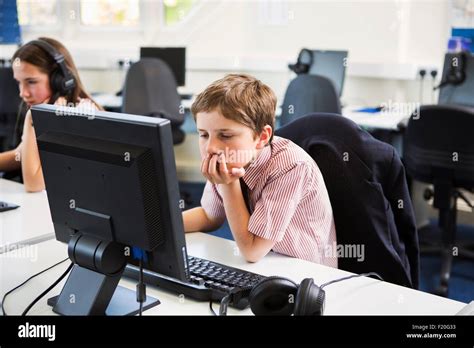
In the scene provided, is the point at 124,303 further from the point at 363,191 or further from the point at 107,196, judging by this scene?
the point at 363,191

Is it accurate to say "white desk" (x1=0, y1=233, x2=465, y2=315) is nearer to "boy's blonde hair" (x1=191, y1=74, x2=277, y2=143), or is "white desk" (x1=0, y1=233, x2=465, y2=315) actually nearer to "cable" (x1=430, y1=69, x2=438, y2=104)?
"boy's blonde hair" (x1=191, y1=74, x2=277, y2=143)

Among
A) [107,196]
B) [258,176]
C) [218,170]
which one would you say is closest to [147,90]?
[258,176]

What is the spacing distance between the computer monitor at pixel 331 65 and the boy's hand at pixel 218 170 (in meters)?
Result: 2.75

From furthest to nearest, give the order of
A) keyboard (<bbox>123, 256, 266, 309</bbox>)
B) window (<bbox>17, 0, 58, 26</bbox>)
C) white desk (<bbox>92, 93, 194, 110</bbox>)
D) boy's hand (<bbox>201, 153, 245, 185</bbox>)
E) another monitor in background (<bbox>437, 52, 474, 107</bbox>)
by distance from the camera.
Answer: window (<bbox>17, 0, 58, 26</bbox>), white desk (<bbox>92, 93, 194, 110</bbox>), another monitor in background (<bbox>437, 52, 474, 107</bbox>), boy's hand (<bbox>201, 153, 245, 185</bbox>), keyboard (<bbox>123, 256, 266, 309</bbox>)

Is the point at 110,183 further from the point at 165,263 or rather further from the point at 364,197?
the point at 364,197

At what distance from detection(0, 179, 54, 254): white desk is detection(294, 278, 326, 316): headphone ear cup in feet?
2.90

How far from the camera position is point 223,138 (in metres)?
1.46

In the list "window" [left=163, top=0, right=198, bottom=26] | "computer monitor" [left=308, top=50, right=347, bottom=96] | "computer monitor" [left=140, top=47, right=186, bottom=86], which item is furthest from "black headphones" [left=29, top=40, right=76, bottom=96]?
"window" [left=163, top=0, right=198, bottom=26]

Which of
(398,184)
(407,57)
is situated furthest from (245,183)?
(407,57)

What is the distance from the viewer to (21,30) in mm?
5645

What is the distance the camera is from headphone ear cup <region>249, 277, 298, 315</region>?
3.81 feet

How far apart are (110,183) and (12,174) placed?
1.69 meters

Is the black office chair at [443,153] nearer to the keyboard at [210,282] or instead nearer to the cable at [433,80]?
the cable at [433,80]

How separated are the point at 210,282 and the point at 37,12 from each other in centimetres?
491
